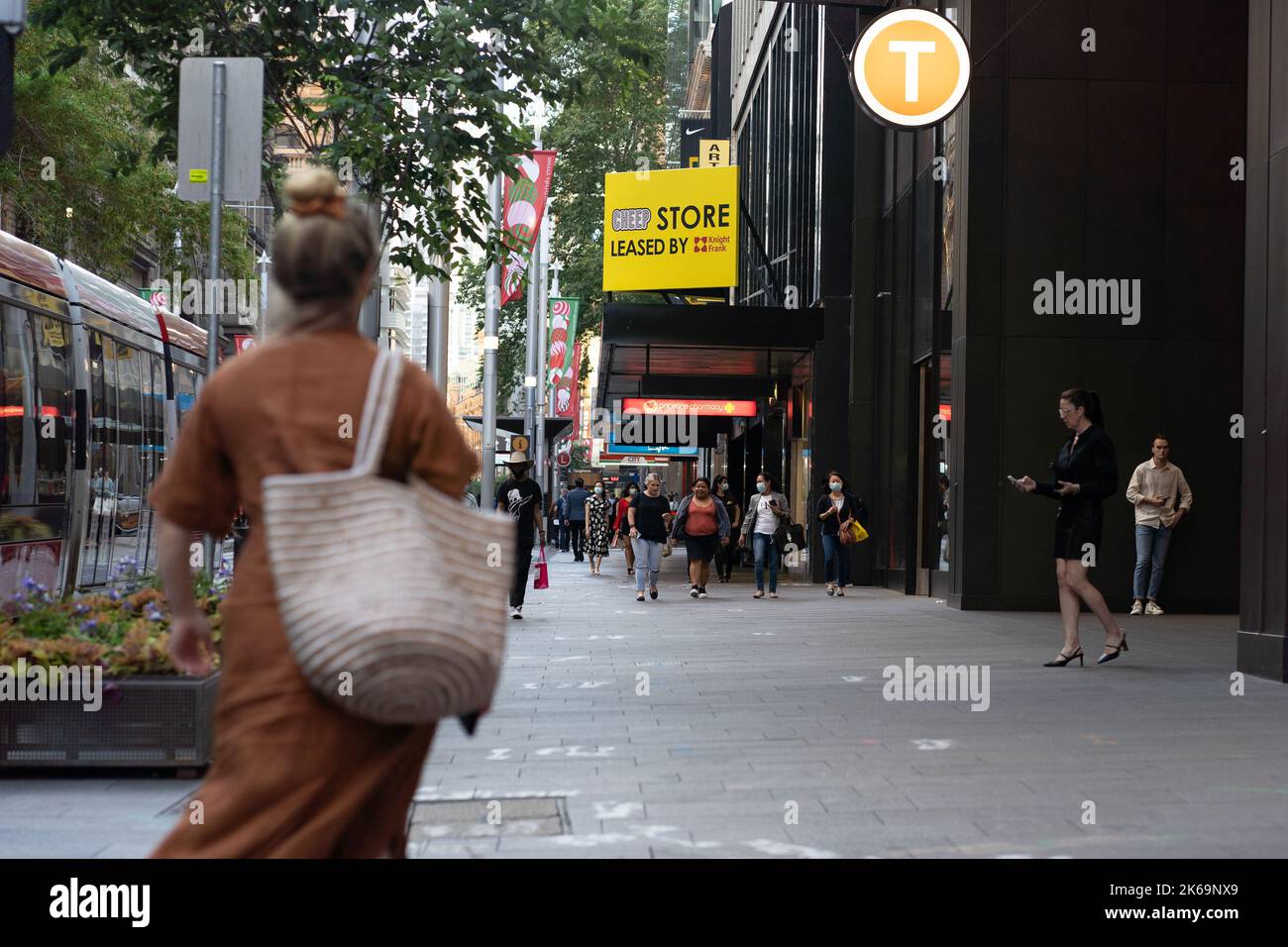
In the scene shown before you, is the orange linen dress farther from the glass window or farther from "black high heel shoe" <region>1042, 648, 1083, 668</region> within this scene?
the glass window

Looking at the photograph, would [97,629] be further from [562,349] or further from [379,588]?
[562,349]

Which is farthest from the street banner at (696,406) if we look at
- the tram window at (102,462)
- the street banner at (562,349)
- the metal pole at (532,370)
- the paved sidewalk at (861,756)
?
the paved sidewalk at (861,756)

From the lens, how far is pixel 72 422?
1349 cm

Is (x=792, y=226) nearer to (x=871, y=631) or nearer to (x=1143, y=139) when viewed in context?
(x=1143, y=139)

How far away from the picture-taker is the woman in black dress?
1076 cm

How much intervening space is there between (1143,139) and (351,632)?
53.8ft

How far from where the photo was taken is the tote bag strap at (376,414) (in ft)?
10.4

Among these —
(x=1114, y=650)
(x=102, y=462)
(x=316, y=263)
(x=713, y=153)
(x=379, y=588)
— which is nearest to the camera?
(x=379, y=588)

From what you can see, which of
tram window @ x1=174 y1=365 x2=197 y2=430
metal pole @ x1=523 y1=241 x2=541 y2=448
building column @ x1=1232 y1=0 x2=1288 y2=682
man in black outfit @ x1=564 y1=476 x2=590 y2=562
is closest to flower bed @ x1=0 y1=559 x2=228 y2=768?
building column @ x1=1232 y1=0 x2=1288 y2=682

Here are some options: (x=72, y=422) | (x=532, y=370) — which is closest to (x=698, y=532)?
(x=72, y=422)

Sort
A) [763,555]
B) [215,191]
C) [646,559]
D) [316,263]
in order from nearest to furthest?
[316,263] → [215,191] → [646,559] → [763,555]

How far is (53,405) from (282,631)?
35.0 ft

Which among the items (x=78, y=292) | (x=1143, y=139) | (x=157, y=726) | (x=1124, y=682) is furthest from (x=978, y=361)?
(x=157, y=726)

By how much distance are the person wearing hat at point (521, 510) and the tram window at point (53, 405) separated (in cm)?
486
